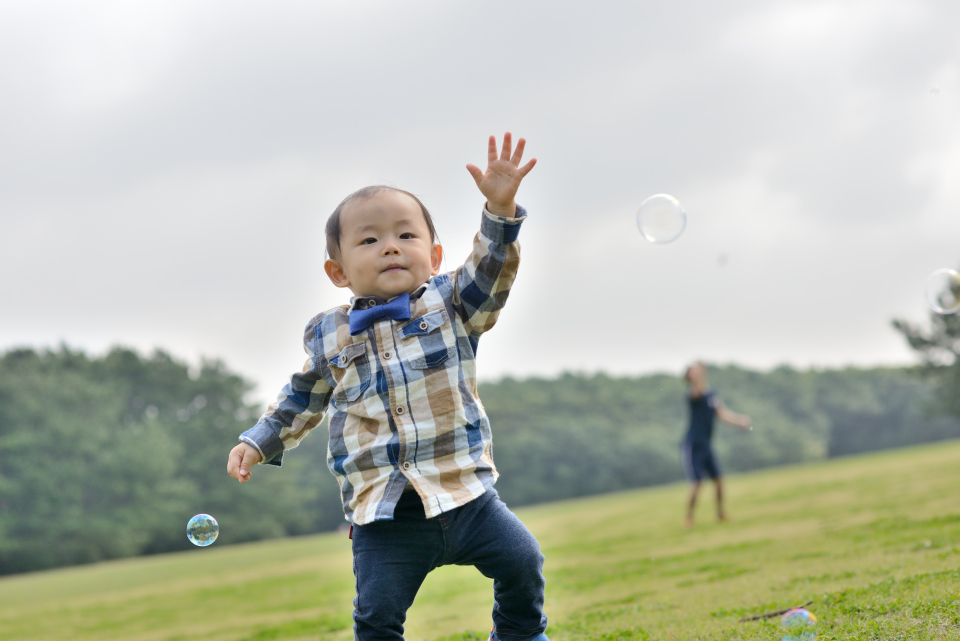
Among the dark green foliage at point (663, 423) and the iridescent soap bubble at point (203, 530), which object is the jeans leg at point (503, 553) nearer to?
the iridescent soap bubble at point (203, 530)

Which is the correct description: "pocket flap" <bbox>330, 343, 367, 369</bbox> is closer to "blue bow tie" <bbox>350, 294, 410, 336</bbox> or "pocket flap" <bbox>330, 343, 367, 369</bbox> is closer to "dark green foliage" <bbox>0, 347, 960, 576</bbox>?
"blue bow tie" <bbox>350, 294, 410, 336</bbox>

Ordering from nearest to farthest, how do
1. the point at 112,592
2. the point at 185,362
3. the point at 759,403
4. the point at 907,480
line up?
the point at 112,592, the point at 907,480, the point at 185,362, the point at 759,403

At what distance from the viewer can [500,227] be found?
3.19 metres

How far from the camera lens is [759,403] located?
70.9 metres

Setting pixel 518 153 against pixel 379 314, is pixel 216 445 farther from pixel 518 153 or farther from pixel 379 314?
pixel 518 153

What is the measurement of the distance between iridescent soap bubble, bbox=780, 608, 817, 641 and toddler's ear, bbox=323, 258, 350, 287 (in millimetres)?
2026

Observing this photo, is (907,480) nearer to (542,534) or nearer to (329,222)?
(542,534)

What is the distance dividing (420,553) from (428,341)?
0.69m

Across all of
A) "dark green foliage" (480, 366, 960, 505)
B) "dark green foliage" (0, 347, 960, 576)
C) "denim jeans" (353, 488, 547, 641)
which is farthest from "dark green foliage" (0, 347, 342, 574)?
"denim jeans" (353, 488, 547, 641)

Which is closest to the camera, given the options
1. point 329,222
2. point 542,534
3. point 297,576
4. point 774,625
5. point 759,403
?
point 329,222

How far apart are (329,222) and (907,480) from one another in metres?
13.3

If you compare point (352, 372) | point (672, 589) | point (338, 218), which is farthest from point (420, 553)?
point (672, 589)

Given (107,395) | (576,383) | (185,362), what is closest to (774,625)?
(107,395)

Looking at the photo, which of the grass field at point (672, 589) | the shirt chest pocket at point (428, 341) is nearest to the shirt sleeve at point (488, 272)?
the shirt chest pocket at point (428, 341)
